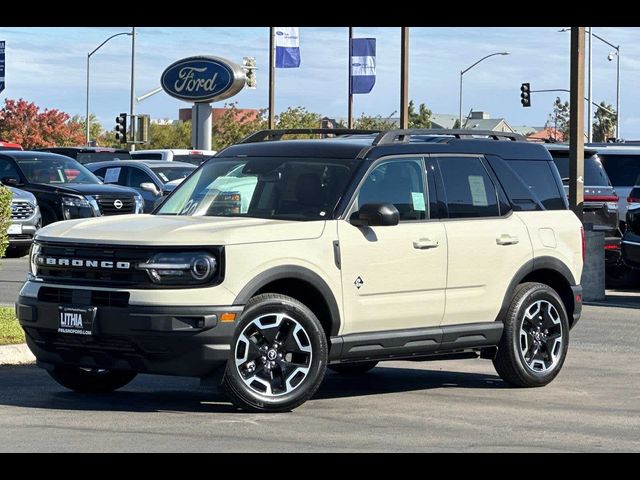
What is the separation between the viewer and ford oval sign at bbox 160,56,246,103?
4538cm

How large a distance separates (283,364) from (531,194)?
9.64 ft

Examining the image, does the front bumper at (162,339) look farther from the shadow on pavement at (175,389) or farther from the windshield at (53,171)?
the windshield at (53,171)

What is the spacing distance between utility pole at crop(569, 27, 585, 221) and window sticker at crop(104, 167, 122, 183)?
41.7ft

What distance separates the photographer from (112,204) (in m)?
26.1

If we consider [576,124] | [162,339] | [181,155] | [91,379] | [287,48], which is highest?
[287,48]

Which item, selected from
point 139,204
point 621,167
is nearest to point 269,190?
point 621,167

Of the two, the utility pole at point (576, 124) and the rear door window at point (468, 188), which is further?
the utility pole at point (576, 124)

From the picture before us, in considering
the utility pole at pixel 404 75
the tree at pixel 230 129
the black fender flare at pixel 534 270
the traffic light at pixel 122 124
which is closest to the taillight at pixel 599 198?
the black fender flare at pixel 534 270

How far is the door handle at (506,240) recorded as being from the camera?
10.7m

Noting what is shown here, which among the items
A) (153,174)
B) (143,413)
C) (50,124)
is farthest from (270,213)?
(50,124)

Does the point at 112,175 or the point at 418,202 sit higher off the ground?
the point at 112,175

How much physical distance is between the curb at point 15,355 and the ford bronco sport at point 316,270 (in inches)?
64.7

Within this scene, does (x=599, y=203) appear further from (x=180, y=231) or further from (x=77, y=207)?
(x=180, y=231)

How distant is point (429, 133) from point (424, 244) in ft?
3.74
